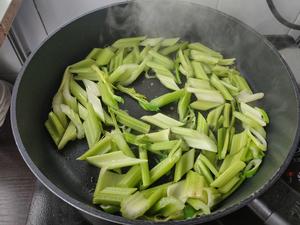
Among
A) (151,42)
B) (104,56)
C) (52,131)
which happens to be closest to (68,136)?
(52,131)

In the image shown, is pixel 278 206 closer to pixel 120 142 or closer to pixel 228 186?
pixel 228 186

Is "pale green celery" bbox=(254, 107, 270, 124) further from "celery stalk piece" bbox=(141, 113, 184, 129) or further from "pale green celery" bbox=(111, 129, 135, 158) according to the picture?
"pale green celery" bbox=(111, 129, 135, 158)

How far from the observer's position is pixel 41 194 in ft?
2.47

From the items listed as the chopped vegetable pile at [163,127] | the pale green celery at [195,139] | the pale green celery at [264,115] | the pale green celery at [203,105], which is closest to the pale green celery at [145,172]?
the chopped vegetable pile at [163,127]

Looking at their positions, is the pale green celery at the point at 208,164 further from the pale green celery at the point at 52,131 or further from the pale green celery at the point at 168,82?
the pale green celery at the point at 52,131

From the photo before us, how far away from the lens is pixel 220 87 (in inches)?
34.1

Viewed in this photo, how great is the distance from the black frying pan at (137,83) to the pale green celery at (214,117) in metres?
0.13

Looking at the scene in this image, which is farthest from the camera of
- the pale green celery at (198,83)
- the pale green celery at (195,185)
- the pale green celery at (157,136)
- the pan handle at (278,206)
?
the pale green celery at (198,83)

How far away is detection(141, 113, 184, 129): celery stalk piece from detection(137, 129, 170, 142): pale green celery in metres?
0.02

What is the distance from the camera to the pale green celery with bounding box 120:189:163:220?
24.8 inches

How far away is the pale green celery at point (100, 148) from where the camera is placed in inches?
28.8

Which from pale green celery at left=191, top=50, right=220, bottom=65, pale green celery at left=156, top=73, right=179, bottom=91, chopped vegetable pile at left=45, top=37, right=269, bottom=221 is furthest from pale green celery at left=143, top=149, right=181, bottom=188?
pale green celery at left=191, top=50, right=220, bottom=65

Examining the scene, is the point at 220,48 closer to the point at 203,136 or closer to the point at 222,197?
the point at 203,136

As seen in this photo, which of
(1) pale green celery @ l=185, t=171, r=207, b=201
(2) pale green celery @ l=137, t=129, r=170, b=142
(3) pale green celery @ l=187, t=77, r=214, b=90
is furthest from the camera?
(3) pale green celery @ l=187, t=77, r=214, b=90
